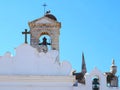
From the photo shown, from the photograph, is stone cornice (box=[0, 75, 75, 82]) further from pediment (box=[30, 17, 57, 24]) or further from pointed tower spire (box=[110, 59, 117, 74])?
pointed tower spire (box=[110, 59, 117, 74])

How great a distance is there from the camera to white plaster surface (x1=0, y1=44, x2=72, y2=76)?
24.8 meters

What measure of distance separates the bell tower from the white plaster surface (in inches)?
108

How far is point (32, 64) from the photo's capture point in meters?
24.9

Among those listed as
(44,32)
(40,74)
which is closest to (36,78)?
(40,74)

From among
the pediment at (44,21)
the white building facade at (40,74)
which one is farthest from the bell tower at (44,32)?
the white building facade at (40,74)

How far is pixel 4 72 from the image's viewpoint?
2473 centimetres

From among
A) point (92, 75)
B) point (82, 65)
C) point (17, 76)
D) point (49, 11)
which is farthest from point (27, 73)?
point (82, 65)

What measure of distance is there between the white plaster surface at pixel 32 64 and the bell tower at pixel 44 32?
2.74 m

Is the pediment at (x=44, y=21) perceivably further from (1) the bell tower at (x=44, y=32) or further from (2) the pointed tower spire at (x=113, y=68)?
(2) the pointed tower spire at (x=113, y=68)

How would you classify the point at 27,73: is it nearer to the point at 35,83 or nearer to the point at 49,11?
the point at 35,83

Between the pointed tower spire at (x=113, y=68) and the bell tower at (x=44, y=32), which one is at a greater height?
the bell tower at (x=44, y=32)

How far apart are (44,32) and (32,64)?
3.57 m

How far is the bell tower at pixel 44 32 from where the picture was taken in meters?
27.8

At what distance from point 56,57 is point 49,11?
15.6ft
